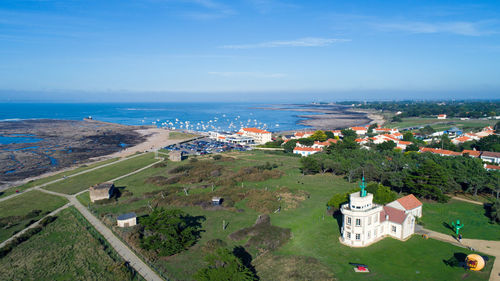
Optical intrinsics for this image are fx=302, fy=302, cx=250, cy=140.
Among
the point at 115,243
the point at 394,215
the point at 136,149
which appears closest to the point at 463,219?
the point at 394,215

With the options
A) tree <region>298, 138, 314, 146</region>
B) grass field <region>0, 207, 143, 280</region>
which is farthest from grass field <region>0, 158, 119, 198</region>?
tree <region>298, 138, 314, 146</region>

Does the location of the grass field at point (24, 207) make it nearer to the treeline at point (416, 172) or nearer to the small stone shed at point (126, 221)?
the small stone shed at point (126, 221)

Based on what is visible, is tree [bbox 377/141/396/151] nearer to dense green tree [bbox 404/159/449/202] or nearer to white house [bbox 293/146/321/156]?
white house [bbox 293/146/321/156]

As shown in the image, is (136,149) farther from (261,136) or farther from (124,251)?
(124,251)

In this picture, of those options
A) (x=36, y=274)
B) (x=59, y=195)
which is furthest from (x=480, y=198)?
(x=59, y=195)

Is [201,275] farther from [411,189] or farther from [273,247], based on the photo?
[411,189]

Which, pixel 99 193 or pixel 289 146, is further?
pixel 289 146

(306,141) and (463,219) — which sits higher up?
(306,141)
